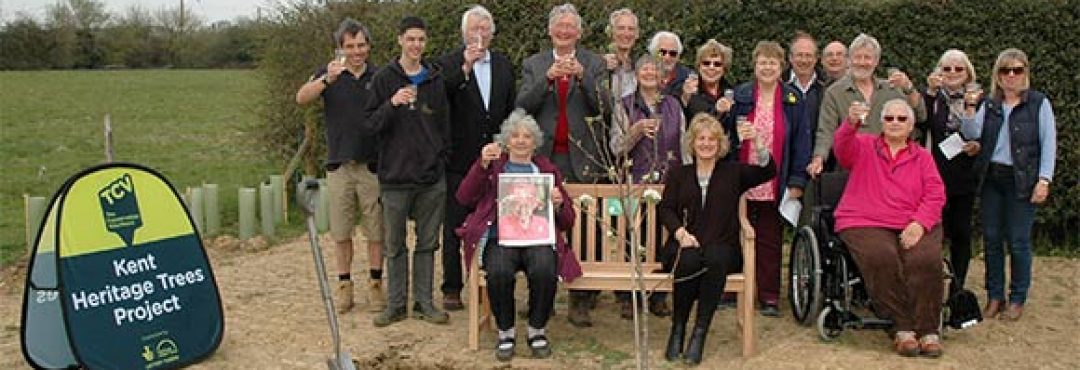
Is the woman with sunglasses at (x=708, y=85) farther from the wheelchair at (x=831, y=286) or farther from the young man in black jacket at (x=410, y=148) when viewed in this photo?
the young man in black jacket at (x=410, y=148)

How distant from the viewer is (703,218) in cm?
554

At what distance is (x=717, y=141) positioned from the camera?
550cm

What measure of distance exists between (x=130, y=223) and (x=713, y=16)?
4.87m

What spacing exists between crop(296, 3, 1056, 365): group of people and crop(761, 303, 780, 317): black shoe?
0.05 feet

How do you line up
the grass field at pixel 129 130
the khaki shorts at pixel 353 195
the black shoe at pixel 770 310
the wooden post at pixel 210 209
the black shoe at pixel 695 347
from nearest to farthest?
1. the black shoe at pixel 695 347
2. the khaki shorts at pixel 353 195
3. the black shoe at pixel 770 310
4. the wooden post at pixel 210 209
5. the grass field at pixel 129 130

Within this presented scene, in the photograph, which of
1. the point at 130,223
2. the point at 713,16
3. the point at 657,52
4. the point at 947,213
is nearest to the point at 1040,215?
the point at 947,213

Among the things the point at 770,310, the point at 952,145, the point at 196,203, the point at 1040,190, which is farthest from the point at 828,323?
the point at 196,203

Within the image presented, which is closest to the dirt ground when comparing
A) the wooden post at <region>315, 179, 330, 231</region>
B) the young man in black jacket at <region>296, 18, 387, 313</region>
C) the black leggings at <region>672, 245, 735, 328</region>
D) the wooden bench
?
the wooden bench

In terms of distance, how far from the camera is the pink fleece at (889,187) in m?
5.62

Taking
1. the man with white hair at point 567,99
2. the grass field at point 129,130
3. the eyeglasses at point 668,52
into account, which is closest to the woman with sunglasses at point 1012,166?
the eyeglasses at point 668,52

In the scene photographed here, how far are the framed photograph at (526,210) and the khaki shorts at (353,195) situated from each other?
0.91 metres

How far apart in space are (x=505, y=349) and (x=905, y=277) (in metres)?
2.08

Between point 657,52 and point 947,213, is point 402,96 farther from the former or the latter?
point 947,213

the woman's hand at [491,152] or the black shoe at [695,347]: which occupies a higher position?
the woman's hand at [491,152]
